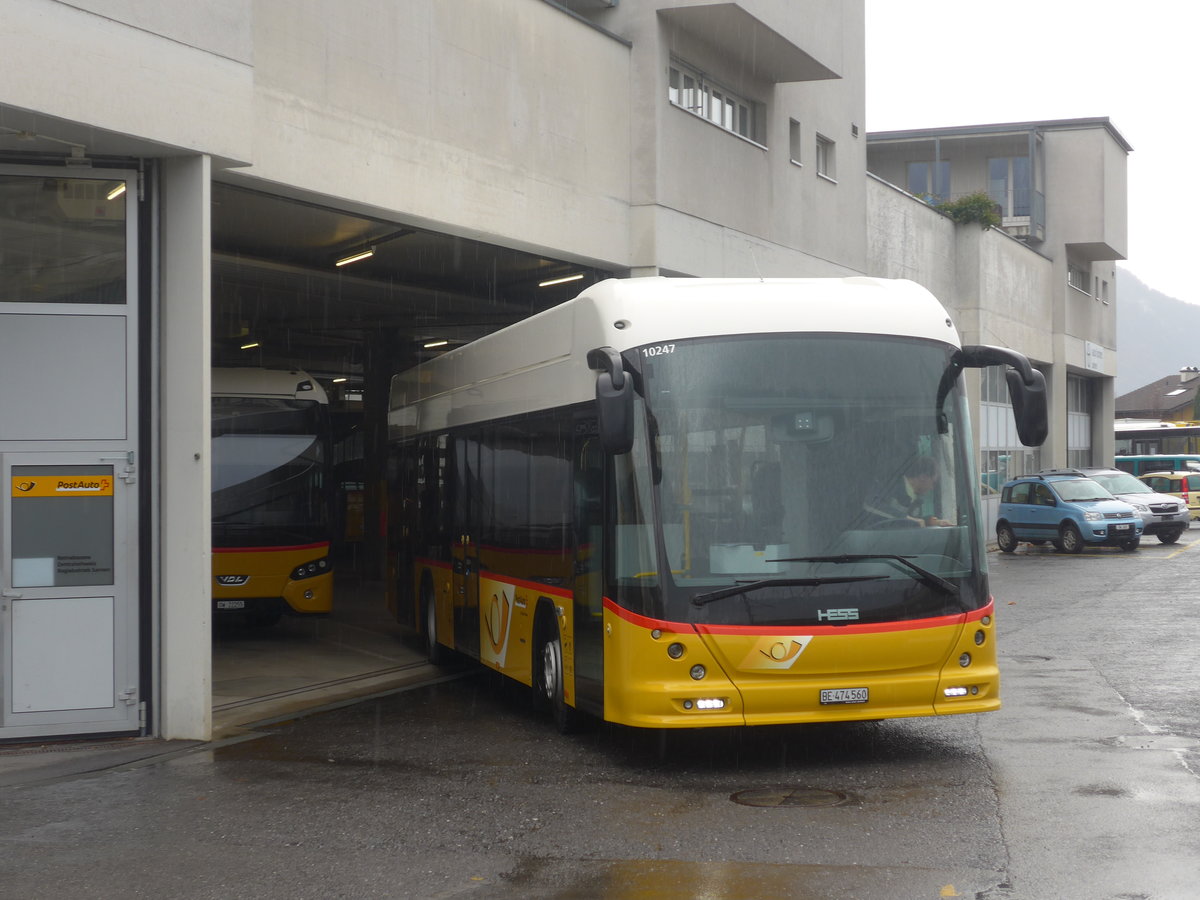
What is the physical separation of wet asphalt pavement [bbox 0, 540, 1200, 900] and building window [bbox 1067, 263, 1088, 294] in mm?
37303

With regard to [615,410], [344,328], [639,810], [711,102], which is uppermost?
[711,102]

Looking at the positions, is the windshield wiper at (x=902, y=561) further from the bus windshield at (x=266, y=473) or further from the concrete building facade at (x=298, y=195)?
the bus windshield at (x=266, y=473)

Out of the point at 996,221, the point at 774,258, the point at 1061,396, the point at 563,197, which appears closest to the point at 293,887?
the point at 563,197

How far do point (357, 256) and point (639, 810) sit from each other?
12.1 metres

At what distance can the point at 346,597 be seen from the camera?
23.5m

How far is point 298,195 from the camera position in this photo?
12617 millimetres

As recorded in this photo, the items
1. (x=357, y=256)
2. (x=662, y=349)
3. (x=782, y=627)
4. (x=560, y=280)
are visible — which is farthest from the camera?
(x=560, y=280)

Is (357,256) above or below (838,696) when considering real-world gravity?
above

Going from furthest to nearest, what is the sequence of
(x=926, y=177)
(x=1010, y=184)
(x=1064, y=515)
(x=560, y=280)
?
(x=926, y=177) → (x=1010, y=184) → (x=1064, y=515) → (x=560, y=280)

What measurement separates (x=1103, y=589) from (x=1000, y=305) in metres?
19.0

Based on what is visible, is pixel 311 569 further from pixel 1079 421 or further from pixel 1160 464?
pixel 1079 421

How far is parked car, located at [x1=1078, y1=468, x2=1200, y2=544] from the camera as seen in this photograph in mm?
33281

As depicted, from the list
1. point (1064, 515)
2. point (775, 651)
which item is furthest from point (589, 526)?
point (1064, 515)

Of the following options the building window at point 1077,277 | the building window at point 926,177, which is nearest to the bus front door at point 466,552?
the building window at point 926,177
